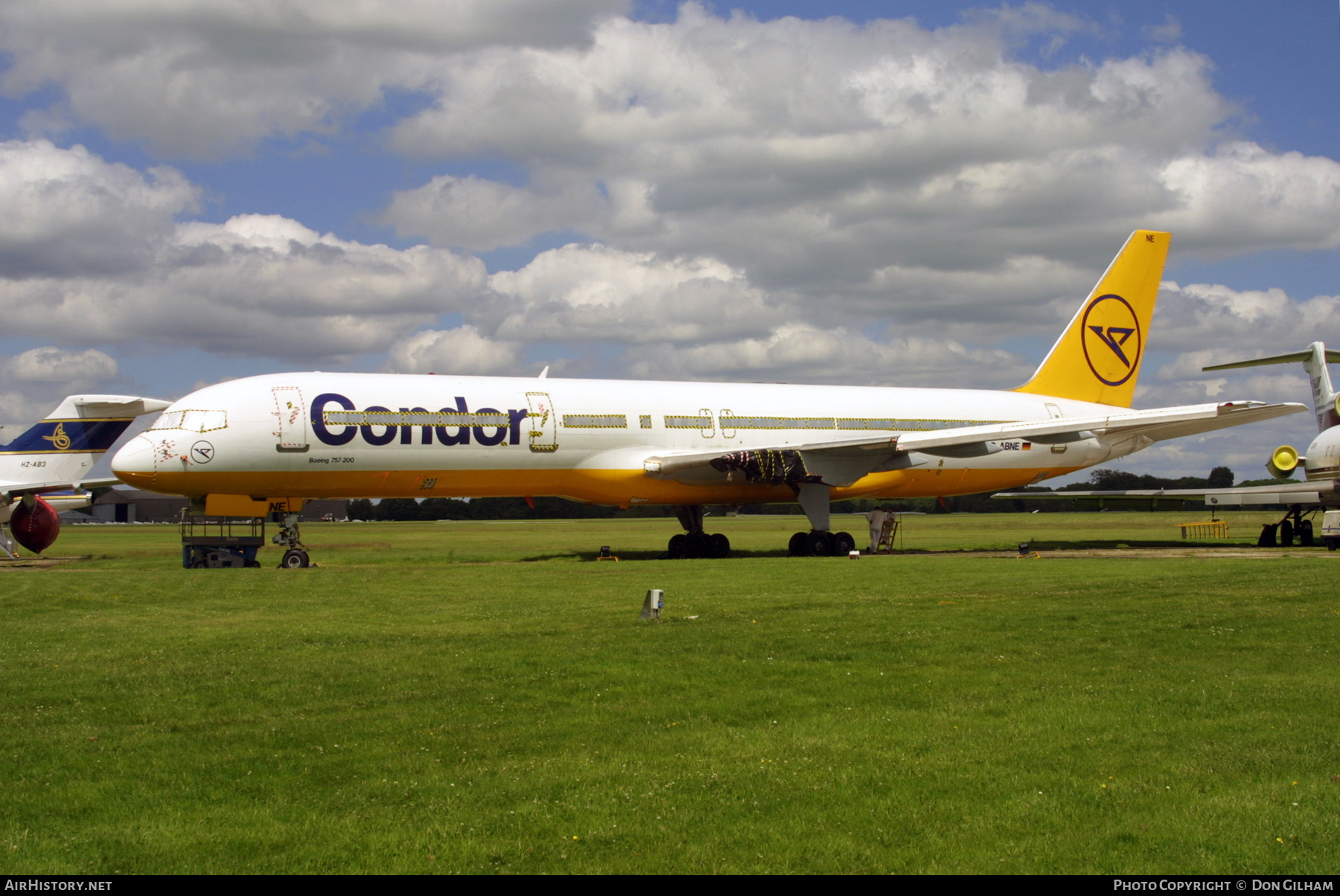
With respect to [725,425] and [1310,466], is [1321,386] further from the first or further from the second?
[725,425]

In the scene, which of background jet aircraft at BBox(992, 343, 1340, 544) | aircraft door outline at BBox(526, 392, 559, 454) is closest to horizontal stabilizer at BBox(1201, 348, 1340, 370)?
background jet aircraft at BBox(992, 343, 1340, 544)

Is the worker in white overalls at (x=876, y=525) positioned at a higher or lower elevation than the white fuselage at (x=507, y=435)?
lower

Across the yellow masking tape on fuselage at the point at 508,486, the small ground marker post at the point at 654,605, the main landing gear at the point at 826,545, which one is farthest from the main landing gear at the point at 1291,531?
the small ground marker post at the point at 654,605

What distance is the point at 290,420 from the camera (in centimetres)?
2406

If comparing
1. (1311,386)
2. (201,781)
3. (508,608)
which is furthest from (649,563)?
(1311,386)

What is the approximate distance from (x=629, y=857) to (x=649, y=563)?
19892 millimetres

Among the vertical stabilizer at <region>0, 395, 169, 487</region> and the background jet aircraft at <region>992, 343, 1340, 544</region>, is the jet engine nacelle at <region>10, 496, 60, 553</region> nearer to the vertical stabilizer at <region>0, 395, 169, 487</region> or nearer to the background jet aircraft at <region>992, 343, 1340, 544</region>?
the vertical stabilizer at <region>0, 395, 169, 487</region>

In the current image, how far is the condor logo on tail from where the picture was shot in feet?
113

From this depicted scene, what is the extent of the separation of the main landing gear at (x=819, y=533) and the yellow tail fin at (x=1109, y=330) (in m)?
9.99

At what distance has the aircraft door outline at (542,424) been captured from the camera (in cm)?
2619

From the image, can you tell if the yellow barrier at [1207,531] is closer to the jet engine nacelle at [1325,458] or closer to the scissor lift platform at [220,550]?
the jet engine nacelle at [1325,458]

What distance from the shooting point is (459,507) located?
100688 mm

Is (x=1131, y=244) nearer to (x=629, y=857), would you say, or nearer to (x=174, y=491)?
(x=174, y=491)

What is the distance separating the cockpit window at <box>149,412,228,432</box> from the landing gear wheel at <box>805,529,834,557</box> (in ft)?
47.5
